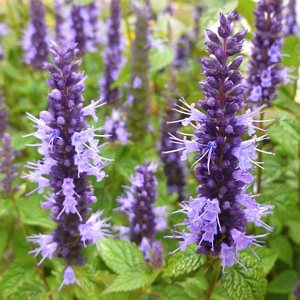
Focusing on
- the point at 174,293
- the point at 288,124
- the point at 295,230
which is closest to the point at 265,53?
the point at 288,124

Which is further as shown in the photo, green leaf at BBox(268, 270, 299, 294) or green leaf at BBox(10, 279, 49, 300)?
green leaf at BBox(268, 270, 299, 294)

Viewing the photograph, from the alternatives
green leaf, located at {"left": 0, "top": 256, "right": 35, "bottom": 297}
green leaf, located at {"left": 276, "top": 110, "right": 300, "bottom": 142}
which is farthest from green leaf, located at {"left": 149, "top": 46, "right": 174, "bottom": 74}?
green leaf, located at {"left": 0, "top": 256, "right": 35, "bottom": 297}

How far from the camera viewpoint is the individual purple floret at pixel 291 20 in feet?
9.52

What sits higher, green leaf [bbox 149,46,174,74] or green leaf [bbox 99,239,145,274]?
green leaf [bbox 149,46,174,74]

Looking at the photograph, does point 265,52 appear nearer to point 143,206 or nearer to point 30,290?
point 143,206

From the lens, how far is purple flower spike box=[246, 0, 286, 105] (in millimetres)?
2002

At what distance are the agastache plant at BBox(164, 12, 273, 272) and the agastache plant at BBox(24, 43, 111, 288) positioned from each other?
0.40 m

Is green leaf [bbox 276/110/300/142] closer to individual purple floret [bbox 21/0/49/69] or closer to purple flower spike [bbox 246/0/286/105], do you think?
purple flower spike [bbox 246/0/286/105]

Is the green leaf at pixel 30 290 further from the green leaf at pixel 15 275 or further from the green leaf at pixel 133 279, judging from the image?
the green leaf at pixel 133 279

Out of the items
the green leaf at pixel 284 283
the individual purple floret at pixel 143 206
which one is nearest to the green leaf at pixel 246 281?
the individual purple floret at pixel 143 206

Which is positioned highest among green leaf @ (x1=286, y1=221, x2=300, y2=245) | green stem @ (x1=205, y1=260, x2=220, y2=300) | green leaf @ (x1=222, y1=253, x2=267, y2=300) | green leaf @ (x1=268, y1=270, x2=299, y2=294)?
green leaf @ (x1=222, y1=253, x2=267, y2=300)

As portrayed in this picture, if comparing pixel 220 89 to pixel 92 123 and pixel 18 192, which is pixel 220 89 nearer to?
pixel 18 192

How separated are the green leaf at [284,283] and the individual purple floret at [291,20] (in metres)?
1.71

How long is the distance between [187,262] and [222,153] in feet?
1.28
